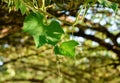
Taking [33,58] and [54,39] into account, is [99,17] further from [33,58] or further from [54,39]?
[54,39]

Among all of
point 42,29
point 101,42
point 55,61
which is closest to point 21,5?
point 42,29

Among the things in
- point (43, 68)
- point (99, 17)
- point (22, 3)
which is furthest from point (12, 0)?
point (43, 68)

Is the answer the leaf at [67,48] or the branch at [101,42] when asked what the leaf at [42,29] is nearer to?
the leaf at [67,48]

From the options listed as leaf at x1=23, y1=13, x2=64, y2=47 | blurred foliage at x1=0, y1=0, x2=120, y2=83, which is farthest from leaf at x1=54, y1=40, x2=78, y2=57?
blurred foliage at x1=0, y1=0, x2=120, y2=83

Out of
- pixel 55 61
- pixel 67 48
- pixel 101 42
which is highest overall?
pixel 67 48

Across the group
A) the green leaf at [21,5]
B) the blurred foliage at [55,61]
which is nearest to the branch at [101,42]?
the blurred foliage at [55,61]

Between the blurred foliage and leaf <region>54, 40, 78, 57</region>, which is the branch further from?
leaf <region>54, 40, 78, 57</region>

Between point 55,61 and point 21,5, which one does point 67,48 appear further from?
point 55,61
